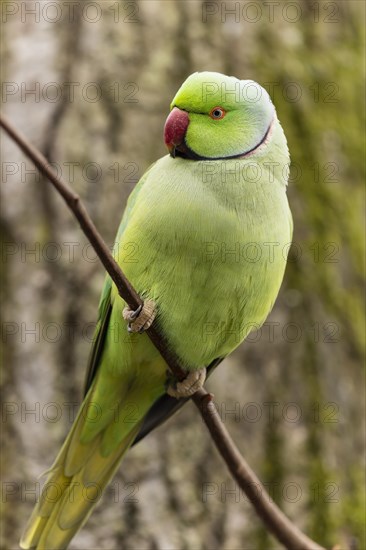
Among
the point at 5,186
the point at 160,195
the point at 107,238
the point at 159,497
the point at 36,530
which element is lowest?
the point at 159,497

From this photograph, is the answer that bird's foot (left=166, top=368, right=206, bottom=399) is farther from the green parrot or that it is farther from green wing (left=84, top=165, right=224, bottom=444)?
green wing (left=84, top=165, right=224, bottom=444)

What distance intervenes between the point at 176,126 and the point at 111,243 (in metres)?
1.14

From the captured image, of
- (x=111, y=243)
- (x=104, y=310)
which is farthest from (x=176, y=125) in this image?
(x=111, y=243)

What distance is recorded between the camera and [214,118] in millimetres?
2059

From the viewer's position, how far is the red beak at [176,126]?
2029 mm

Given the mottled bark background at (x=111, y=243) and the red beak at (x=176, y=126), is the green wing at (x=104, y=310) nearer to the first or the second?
the red beak at (x=176, y=126)

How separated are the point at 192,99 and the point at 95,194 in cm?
117

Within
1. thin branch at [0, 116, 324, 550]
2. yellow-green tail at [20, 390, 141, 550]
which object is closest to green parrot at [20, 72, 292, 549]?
thin branch at [0, 116, 324, 550]

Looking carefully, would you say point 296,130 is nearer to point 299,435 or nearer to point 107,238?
point 107,238

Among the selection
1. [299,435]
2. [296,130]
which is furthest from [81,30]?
[299,435]

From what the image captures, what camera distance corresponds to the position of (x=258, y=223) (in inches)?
81.7

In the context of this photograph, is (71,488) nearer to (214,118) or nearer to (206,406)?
(206,406)

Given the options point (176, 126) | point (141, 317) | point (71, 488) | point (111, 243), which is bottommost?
point (71, 488)

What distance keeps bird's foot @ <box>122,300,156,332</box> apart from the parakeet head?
1.42 ft
